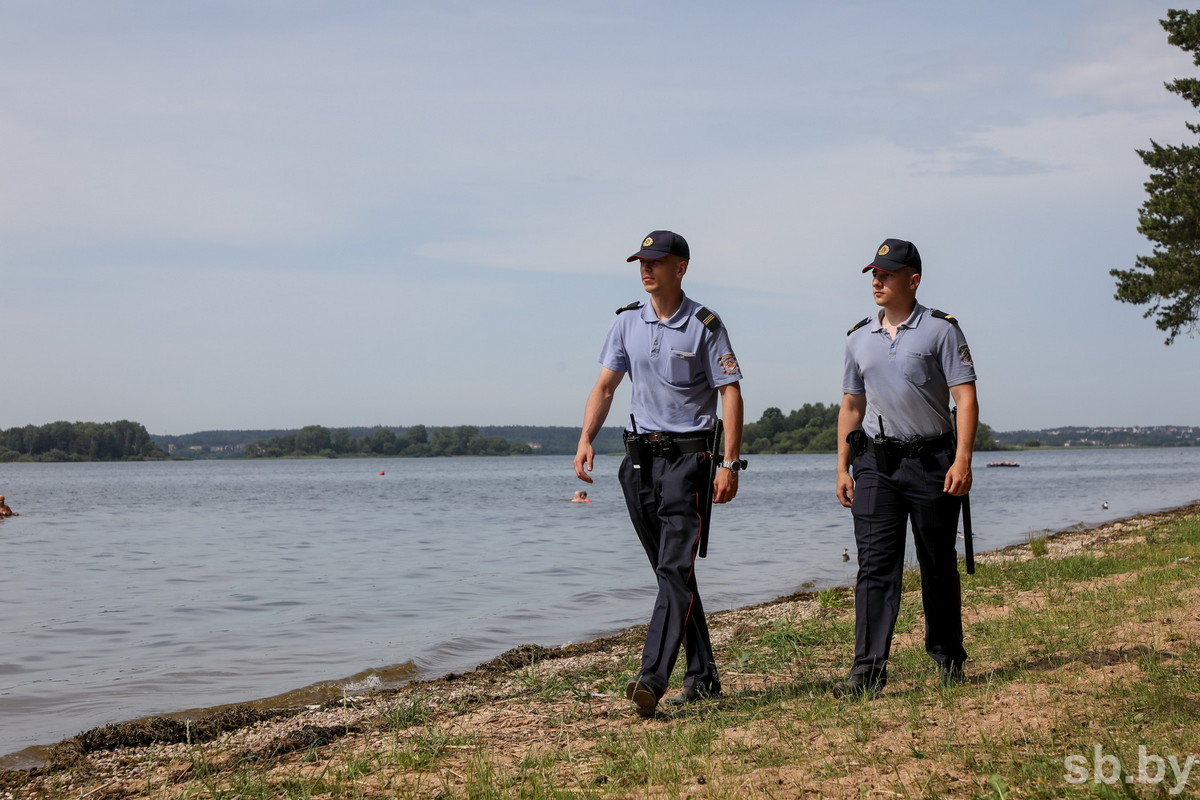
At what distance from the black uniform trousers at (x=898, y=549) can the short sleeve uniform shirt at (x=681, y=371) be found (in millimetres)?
933

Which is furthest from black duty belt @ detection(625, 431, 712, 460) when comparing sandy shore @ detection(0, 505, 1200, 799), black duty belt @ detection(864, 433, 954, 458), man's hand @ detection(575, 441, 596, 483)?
sandy shore @ detection(0, 505, 1200, 799)

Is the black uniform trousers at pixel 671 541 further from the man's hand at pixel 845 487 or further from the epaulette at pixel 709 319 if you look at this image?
the man's hand at pixel 845 487

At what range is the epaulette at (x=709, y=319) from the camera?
17.0 ft

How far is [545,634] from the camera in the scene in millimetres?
10758

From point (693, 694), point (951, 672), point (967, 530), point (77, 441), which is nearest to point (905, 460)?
point (967, 530)

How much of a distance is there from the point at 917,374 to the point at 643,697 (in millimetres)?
2103

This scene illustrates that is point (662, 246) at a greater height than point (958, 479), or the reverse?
point (662, 246)

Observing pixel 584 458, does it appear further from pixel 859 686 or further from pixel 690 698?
pixel 859 686

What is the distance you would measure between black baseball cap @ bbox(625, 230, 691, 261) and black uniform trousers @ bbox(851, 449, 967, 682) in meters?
1.45

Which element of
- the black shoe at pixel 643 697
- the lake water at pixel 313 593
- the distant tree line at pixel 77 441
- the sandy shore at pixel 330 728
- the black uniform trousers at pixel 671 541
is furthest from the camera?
the distant tree line at pixel 77 441

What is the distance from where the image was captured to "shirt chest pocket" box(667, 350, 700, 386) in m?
5.13

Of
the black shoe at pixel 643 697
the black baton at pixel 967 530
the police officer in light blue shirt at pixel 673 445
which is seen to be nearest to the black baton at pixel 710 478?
the police officer in light blue shirt at pixel 673 445

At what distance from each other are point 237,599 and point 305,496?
38986 millimetres

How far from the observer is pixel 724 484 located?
5000 millimetres
